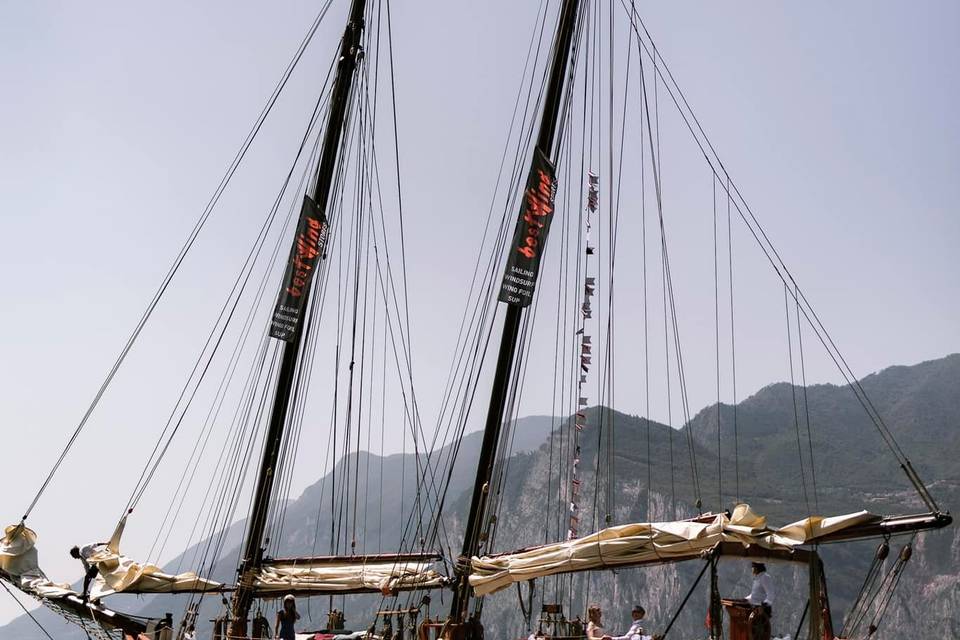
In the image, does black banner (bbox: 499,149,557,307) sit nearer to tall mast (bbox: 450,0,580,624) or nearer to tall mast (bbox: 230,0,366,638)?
tall mast (bbox: 450,0,580,624)

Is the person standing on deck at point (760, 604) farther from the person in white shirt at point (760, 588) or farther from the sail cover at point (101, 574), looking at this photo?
the sail cover at point (101, 574)

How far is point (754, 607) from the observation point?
69.5 ft

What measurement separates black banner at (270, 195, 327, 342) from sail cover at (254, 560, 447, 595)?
8.09m

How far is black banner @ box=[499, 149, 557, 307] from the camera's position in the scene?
30.5 m

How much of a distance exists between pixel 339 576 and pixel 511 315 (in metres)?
11.1

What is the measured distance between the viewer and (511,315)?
31.0 m

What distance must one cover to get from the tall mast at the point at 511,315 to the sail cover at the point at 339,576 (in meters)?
4.21

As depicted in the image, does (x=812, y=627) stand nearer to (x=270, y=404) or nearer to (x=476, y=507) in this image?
(x=476, y=507)

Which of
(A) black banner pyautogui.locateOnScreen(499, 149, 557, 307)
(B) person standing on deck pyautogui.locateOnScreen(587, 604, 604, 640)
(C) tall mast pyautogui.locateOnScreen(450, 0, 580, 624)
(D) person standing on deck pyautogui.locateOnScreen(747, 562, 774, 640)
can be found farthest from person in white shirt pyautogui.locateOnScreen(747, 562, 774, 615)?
(A) black banner pyautogui.locateOnScreen(499, 149, 557, 307)

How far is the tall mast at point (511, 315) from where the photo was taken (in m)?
29.4

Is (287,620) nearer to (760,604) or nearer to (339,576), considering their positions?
(339,576)

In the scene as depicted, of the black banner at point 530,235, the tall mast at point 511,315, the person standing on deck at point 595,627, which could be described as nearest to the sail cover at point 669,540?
the person standing on deck at point 595,627

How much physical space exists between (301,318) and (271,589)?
9.55m

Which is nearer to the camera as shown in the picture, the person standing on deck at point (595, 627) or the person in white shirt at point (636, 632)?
the person in white shirt at point (636, 632)
